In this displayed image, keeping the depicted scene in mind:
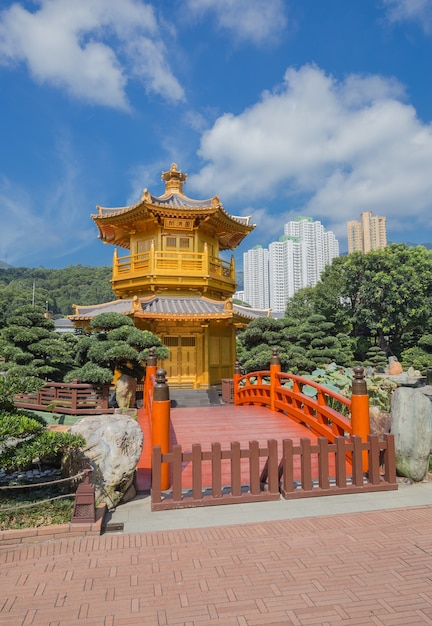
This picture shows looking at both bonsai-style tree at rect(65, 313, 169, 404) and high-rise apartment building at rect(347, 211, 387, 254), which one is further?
high-rise apartment building at rect(347, 211, 387, 254)

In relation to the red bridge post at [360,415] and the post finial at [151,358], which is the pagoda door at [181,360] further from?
the red bridge post at [360,415]

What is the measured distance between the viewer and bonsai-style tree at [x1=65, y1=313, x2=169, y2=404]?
1234 centimetres

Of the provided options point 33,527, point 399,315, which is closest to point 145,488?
point 33,527

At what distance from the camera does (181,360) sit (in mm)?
17281

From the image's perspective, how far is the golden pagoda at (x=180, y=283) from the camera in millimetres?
16953

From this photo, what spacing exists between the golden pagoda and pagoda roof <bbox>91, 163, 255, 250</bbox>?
4cm

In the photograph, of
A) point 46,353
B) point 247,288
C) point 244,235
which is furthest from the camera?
point 247,288

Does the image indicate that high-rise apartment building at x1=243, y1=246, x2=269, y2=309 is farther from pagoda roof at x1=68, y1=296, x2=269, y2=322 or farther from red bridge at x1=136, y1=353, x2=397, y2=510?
red bridge at x1=136, y1=353, x2=397, y2=510

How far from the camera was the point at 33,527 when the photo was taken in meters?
4.58

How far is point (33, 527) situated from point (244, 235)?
17626 millimetres

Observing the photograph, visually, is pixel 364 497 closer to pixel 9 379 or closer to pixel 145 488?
pixel 145 488

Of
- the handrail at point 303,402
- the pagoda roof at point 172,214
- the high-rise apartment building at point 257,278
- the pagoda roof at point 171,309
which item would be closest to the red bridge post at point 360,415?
the handrail at point 303,402

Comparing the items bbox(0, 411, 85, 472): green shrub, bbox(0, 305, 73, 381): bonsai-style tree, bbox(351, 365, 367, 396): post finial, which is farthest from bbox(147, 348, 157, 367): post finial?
bbox(0, 411, 85, 472): green shrub

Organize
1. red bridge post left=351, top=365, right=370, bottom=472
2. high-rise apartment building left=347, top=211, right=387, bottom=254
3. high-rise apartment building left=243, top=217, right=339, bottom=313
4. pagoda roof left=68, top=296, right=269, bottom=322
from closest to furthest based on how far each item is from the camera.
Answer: red bridge post left=351, top=365, right=370, bottom=472 < pagoda roof left=68, top=296, right=269, bottom=322 < high-rise apartment building left=243, top=217, right=339, bottom=313 < high-rise apartment building left=347, top=211, right=387, bottom=254
